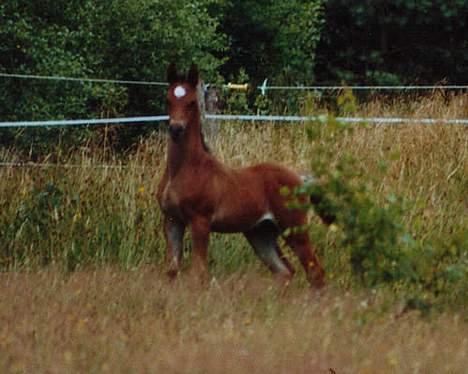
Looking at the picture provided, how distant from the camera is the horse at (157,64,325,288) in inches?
425

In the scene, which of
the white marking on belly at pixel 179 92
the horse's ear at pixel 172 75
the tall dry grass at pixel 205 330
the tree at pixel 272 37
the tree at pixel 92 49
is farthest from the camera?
the tree at pixel 272 37

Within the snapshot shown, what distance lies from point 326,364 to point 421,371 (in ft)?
1.60

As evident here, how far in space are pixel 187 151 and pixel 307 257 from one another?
3.82ft

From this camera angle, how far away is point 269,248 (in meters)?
11.4

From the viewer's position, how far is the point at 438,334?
29.1 feet

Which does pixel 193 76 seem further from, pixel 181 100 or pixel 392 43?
pixel 392 43

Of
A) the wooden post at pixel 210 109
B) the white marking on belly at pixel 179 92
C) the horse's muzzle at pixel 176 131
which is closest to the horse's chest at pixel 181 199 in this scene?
the horse's muzzle at pixel 176 131

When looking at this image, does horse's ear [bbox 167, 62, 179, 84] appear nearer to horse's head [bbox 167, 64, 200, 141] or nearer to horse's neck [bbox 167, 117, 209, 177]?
horse's head [bbox 167, 64, 200, 141]

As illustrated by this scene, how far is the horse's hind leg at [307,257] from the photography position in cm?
1116

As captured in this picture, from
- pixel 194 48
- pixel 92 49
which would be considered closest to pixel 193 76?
pixel 92 49

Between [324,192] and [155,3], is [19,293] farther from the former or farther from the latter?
[155,3]

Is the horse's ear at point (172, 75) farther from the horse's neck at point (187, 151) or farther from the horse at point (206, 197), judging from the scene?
the horse's neck at point (187, 151)

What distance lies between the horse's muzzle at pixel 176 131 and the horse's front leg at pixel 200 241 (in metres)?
0.59

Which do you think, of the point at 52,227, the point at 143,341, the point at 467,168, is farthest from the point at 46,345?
the point at 467,168
